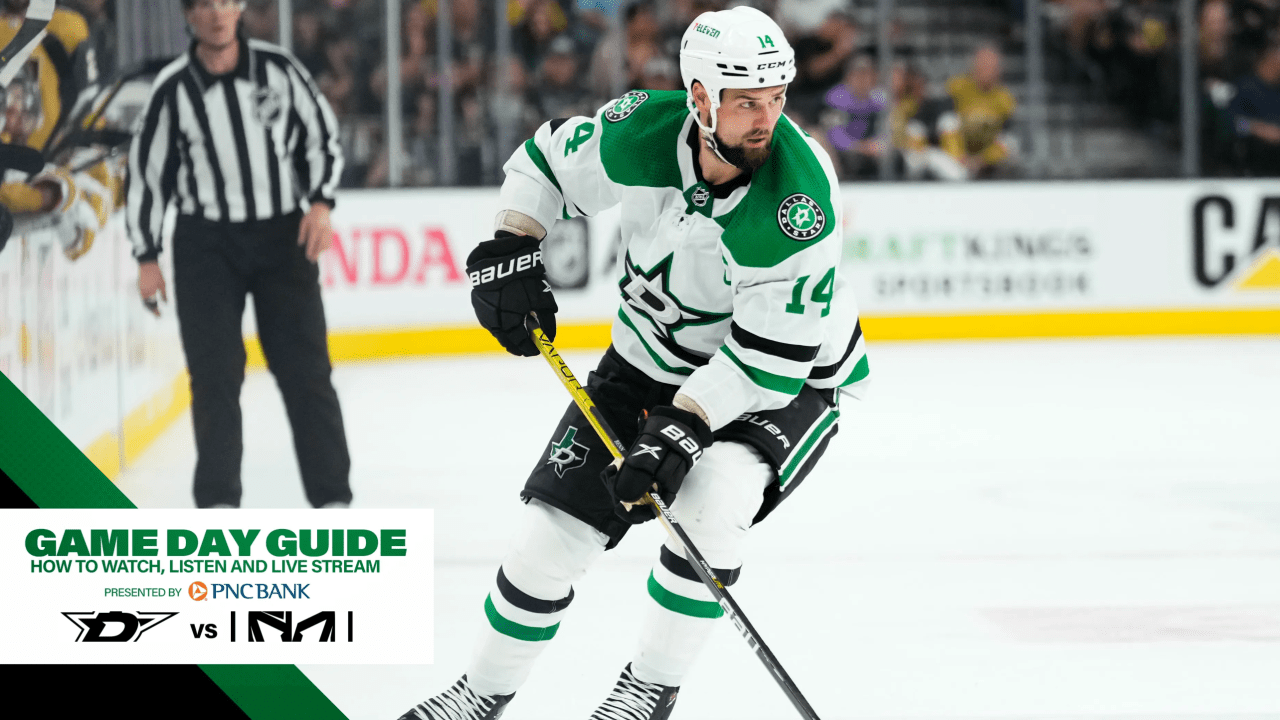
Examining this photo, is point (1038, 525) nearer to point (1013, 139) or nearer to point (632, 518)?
point (632, 518)

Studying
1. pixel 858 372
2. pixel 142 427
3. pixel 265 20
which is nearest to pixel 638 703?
pixel 858 372

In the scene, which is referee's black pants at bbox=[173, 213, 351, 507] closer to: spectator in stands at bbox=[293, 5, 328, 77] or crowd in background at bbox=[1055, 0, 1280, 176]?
spectator in stands at bbox=[293, 5, 328, 77]

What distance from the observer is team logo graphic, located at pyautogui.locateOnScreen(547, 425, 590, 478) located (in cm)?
227

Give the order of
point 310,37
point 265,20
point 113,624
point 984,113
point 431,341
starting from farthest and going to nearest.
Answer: point 984,113
point 431,341
point 310,37
point 265,20
point 113,624

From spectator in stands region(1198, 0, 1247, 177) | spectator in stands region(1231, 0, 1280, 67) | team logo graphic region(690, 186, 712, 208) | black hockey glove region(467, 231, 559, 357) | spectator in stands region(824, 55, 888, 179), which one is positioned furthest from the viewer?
spectator in stands region(1231, 0, 1280, 67)

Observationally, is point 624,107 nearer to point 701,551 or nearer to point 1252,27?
point 701,551

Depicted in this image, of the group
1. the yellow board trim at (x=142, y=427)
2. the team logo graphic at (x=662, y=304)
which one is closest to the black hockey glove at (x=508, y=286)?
the team logo graphic at (x=662, y=304)

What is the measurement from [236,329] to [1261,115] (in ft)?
22.0

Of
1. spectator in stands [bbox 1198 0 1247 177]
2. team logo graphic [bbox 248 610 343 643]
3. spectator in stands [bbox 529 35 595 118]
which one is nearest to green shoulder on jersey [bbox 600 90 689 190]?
team logo graphic [bbox 248 610 343 643]

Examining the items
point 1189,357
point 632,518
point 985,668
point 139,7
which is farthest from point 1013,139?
point 632,518

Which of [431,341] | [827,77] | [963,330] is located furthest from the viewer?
[827,77]

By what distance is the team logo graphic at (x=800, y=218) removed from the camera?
2.10m

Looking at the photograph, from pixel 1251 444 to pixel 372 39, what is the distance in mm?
4752

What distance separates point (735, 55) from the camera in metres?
2.10
